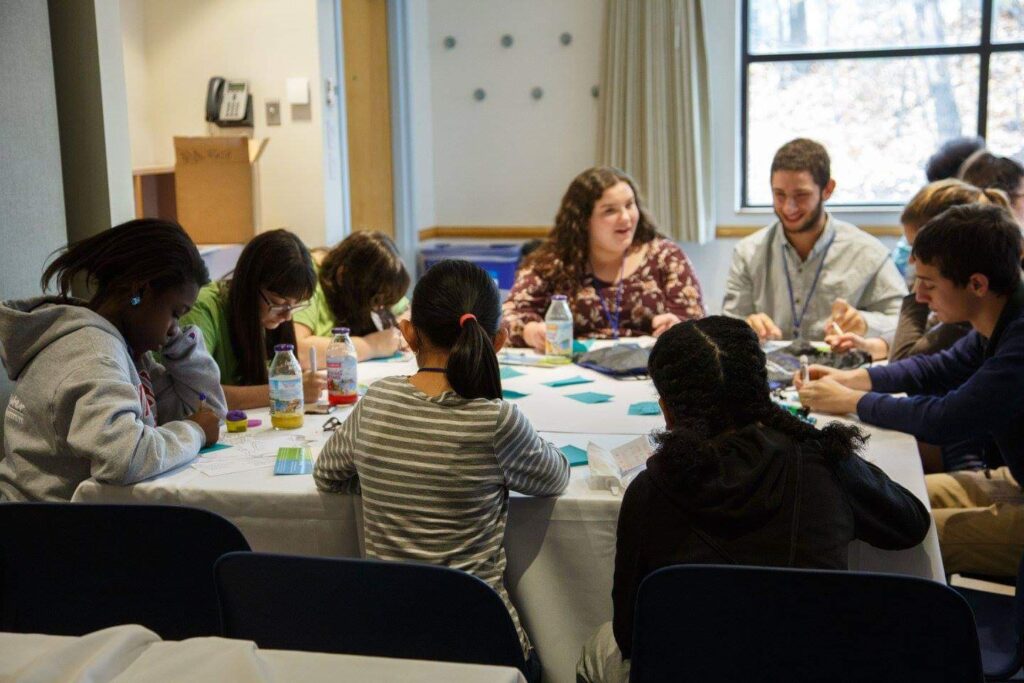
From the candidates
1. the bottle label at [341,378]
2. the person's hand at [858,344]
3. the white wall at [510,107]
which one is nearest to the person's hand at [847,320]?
the person's hand at [858,344]

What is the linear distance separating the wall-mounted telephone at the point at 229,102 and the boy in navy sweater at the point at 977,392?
11.2 ft

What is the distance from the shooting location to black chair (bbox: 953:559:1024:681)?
6.66 feet

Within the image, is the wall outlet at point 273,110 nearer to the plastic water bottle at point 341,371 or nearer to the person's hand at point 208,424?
the plastic water bottle at point 341,371

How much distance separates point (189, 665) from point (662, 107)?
17.0ft

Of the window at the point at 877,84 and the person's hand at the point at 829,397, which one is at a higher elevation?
the window at the point at 877,84

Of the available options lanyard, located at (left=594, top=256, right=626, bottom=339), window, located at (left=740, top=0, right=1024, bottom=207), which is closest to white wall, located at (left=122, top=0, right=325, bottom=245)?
lanyard, located at (left=594, top=256, right=626, bottom=339)

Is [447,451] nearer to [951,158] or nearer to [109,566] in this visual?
[109,566]

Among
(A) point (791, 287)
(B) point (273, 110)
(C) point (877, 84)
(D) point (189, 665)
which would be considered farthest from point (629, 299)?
(C) point (877, 84)

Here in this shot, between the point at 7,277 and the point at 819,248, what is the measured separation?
265cm

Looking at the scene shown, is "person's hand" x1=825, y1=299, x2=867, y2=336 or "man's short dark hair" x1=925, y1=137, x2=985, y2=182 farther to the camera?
"man's short dark hair" x1=925, y1=137, x2=985, y2=182

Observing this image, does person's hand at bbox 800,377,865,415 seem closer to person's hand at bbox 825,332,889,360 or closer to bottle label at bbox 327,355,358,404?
person's hand at bbox 825,332,889,360

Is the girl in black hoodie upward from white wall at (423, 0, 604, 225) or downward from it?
downward

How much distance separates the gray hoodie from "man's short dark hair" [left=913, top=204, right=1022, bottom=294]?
1.73 metres

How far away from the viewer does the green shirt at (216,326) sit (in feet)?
9.41
